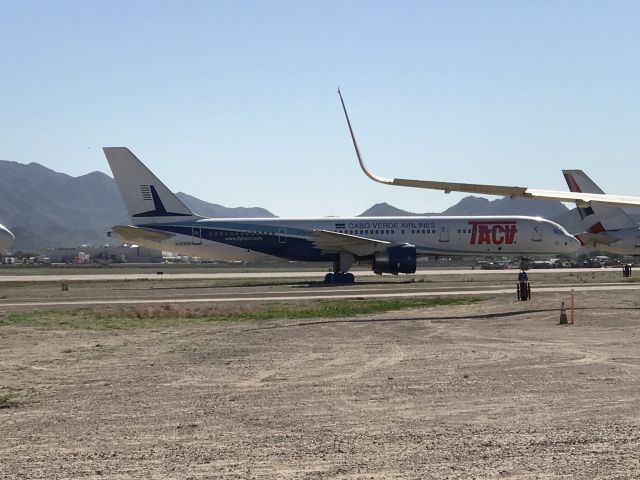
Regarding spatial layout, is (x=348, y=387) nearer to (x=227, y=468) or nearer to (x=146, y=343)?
(x=227, y=468)

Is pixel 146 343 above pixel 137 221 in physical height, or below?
below

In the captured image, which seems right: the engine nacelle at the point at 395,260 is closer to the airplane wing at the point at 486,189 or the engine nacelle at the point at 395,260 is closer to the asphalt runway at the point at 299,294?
the asphalt runway at the point at 299,294

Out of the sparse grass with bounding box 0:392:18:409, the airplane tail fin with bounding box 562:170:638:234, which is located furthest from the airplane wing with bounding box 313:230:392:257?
the sparse grass with bounding box 0:392:18:409

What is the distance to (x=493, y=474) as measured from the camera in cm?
900

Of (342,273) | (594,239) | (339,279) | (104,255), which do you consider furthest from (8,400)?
(104,255)

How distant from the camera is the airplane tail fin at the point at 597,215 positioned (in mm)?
59062

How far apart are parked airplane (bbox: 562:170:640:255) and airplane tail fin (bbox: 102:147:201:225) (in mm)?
26641

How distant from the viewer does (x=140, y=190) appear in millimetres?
54562

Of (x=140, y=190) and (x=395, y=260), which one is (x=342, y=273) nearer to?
(x=395, y=260)

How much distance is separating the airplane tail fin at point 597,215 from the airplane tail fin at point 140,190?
26.5 m

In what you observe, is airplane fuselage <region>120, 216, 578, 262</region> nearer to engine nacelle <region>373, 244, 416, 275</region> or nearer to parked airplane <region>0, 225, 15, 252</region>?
engine nacelle <region>373, 244, 416, 275</region>

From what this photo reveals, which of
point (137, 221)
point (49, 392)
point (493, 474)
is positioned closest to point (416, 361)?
point (49, 392)

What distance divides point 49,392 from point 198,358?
473 cm

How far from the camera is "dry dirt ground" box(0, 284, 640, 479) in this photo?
956cm
